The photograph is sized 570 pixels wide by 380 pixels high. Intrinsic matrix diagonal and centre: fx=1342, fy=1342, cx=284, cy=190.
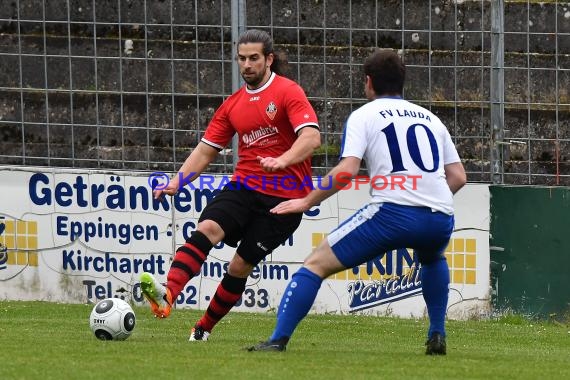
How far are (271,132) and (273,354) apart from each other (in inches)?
73.4

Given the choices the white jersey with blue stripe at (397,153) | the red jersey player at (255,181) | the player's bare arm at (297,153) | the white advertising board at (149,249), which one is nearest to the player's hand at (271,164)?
the player's bare arm at (297,153)

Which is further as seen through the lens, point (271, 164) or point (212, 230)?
point (212, 230)

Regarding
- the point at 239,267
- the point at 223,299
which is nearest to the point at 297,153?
the point at 239,267

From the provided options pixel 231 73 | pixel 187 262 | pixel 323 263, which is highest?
pixel 231 73

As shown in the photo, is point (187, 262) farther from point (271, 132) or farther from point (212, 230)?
point (271, 132)

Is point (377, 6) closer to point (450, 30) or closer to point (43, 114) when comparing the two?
point (450, 30)

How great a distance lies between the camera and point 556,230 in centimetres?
1209

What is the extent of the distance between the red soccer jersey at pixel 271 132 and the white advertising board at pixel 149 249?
3.53m

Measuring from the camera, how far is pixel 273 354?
7480mm

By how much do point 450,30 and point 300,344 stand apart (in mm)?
4949

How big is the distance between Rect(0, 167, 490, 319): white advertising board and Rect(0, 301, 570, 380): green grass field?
539mm

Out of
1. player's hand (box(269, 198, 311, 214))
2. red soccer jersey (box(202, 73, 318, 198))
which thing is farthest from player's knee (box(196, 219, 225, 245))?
player's hand (box(269, 198, 311, 214))

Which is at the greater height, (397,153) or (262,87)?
(262,87)

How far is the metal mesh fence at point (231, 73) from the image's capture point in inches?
498
